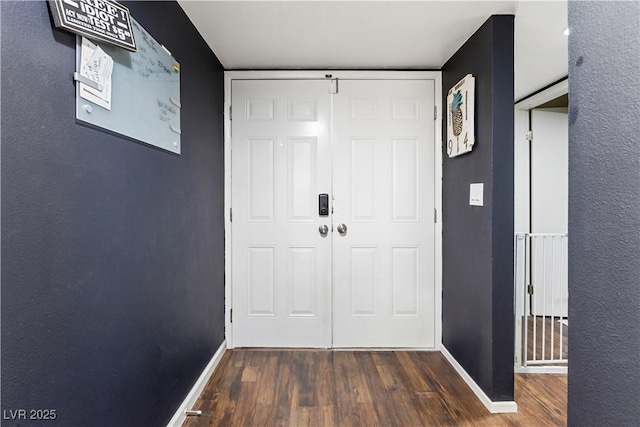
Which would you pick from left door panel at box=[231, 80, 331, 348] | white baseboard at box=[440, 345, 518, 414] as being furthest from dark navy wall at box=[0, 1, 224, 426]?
white baseboard at box=[440, 345, 518, 414]

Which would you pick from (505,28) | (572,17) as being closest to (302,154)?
(505,28)

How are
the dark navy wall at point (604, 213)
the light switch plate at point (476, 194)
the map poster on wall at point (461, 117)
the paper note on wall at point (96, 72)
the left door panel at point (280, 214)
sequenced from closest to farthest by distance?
the dark navy wall at point (604, 213), the paper note on wall at point (96, 72), the light switch plate at point (476, 194), the map poster on wall at point (461, 117), the left door panel at point (280, 214)

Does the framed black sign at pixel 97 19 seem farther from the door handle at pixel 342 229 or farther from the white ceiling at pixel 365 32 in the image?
the door handle at pixel 342 229

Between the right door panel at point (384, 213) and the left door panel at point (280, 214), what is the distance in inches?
5.4

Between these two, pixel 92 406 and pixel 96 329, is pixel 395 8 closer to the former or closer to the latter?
pixel 96 329

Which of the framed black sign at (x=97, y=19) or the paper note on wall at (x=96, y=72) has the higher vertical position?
the framed black sign at (x=97, y=19)

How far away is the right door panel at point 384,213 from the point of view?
3.05 meters

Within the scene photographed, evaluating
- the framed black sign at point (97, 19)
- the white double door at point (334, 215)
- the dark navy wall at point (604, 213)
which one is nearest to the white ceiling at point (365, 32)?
the white double door at point (334, 215)

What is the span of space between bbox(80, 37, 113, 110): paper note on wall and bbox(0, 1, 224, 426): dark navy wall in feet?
0.16

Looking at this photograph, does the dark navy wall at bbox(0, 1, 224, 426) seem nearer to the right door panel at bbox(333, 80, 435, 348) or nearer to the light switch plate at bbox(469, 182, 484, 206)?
the right door panel at bbox(333, 80, 435, 348)

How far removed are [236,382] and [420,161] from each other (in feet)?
6.98

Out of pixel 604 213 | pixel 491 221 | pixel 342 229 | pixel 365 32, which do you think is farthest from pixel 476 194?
pixel 604 213

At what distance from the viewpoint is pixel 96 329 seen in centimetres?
124

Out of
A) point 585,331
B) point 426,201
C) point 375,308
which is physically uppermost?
point 426,201
